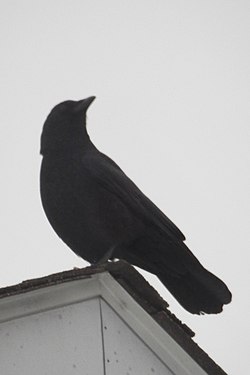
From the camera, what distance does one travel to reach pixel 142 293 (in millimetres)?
4113

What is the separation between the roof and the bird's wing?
51.1 inches

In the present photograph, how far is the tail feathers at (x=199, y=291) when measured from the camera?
5.26m

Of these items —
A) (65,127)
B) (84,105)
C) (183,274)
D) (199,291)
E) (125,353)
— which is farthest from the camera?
(84,105)

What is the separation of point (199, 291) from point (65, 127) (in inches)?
58.4

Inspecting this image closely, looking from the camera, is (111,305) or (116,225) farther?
(116,225)

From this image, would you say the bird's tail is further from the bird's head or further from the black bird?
the bird's head

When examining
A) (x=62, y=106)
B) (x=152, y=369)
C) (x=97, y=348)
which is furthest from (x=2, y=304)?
(x=62, y=106)

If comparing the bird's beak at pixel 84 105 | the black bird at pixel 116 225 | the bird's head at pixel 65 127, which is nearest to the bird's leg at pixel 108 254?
the black bird at pixel 116 225

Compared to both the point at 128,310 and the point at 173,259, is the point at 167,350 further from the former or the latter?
the point at 173,259

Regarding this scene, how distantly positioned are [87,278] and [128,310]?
0.24 m

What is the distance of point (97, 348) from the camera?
4055mm

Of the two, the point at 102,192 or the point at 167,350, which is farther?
the point at 102,192

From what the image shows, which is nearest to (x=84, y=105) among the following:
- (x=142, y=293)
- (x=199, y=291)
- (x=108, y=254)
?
(x=108, y=254)

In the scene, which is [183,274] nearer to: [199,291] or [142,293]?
[199,291]
